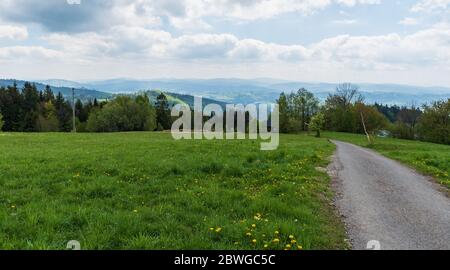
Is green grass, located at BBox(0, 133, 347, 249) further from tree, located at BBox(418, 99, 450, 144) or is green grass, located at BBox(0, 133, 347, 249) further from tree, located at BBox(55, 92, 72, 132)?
tree, located at BBox(55, 92, 72, 132)

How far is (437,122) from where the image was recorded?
87.7 metres

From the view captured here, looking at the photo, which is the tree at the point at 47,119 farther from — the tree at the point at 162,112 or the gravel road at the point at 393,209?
the gravel road at the point at 393,209

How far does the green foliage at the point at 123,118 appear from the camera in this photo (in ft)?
366

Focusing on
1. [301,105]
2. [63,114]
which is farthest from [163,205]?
[63,114]

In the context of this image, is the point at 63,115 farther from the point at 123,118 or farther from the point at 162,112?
the point at 162,112

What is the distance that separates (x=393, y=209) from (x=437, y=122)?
8844cm

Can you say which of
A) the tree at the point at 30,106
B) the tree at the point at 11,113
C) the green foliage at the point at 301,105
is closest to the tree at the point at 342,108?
the green foliage at the point at 301,105

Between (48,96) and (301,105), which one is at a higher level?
(48,96)

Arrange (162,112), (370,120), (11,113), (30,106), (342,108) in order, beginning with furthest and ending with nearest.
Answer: (162,112), (342,108), (30,106), (11,113), (370,120)

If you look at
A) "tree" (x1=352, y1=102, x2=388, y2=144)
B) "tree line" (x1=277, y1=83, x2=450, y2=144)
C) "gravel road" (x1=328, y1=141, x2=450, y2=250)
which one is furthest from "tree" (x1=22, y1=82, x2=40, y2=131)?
"gravel road" (x1=328, y1=141, x2=450, y2=250)

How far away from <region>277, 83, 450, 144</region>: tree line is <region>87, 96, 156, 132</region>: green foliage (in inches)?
1600

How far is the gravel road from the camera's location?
8.73 meters
